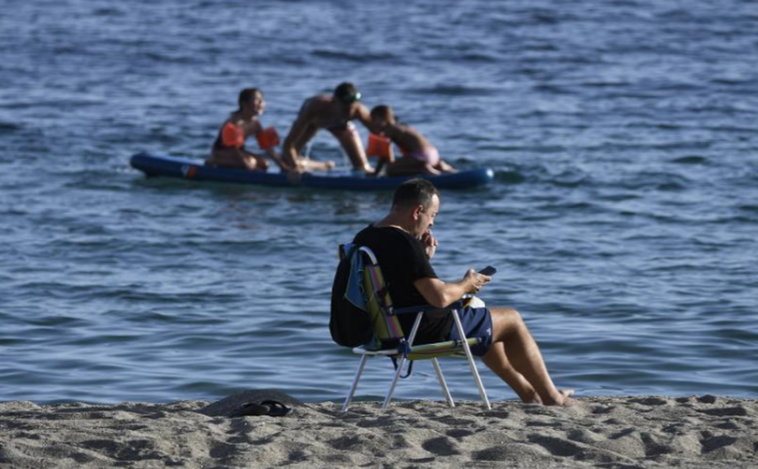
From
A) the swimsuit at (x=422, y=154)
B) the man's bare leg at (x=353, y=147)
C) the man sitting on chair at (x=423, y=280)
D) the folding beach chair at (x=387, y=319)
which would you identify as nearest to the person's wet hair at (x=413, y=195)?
the man sitting on chair at (x=423, y=280)

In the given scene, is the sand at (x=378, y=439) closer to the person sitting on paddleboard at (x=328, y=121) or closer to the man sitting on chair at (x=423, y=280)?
the man sitting on chair at (x=423, y=280)

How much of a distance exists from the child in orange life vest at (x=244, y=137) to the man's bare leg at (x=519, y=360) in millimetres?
9026

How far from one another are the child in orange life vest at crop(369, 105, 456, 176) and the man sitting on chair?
8.76 meters

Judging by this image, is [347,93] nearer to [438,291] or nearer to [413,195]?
[413,195]

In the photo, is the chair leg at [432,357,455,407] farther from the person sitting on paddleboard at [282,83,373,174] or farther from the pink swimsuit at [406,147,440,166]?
the person sitting on paddleboard at [282,83,373,174]

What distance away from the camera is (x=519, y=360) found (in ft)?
24.3

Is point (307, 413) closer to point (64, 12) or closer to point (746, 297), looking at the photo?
point (746, 297)

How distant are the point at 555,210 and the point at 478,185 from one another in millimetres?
1123

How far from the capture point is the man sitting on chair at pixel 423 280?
681 centimetres

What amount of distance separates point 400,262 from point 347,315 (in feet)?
1.19

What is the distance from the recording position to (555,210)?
616 inches

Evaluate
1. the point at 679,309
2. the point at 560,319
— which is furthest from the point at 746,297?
the point at 560,319

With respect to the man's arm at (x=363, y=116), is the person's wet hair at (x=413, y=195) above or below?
above

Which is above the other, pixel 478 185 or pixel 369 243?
pixel 369 243
